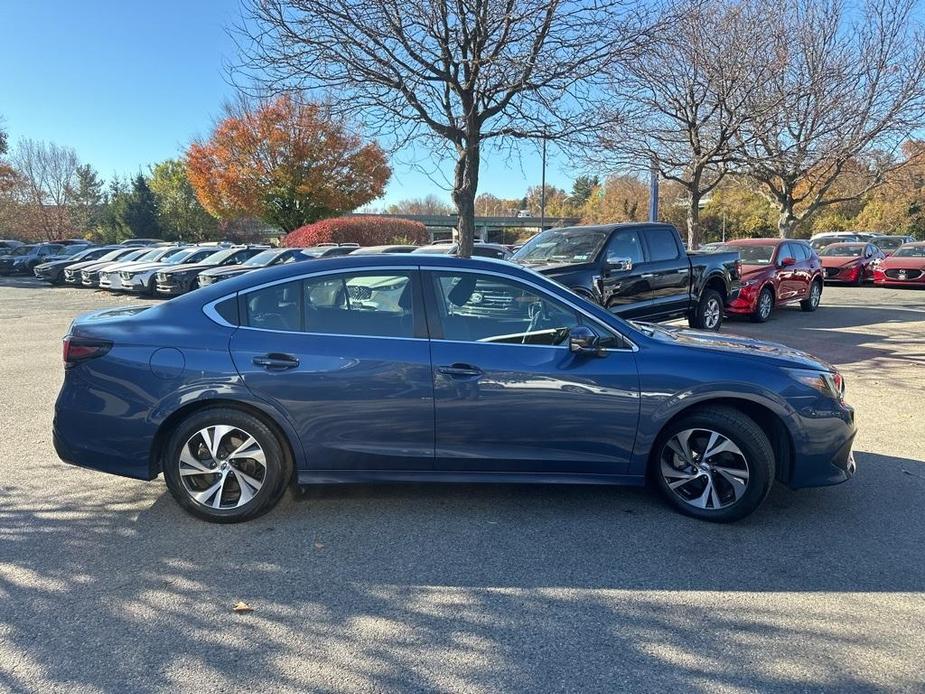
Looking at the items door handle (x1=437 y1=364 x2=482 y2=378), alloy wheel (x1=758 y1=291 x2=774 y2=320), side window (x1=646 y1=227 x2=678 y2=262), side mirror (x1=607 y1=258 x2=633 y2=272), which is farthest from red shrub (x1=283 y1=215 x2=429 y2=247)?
door handle (x1=437 y1=364 x2=482 y2=378)

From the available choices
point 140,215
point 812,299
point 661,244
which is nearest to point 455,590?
point 661,244

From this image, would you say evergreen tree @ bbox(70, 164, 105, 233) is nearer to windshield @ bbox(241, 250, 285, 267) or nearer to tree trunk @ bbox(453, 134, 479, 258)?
windshield @ bbox(241, 250, 285, 267)

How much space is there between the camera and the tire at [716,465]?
3.93 m

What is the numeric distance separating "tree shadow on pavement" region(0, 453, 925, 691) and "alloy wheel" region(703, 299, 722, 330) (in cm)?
654

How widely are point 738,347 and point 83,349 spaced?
4108 millimetres

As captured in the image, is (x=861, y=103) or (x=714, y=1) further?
(x=861, y=103)

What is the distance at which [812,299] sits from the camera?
47.1ft

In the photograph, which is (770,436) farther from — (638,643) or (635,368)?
(638,643)

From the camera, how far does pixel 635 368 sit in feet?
12.8

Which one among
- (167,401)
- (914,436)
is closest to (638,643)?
(167,401)

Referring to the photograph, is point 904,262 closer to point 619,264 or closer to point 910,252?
point 910,252

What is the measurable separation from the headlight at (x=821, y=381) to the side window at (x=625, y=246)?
5.32m

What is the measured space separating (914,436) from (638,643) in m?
4.36

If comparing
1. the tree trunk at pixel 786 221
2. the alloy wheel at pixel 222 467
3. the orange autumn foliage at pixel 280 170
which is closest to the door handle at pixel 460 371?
the alloy wheel at pixel 222 467
